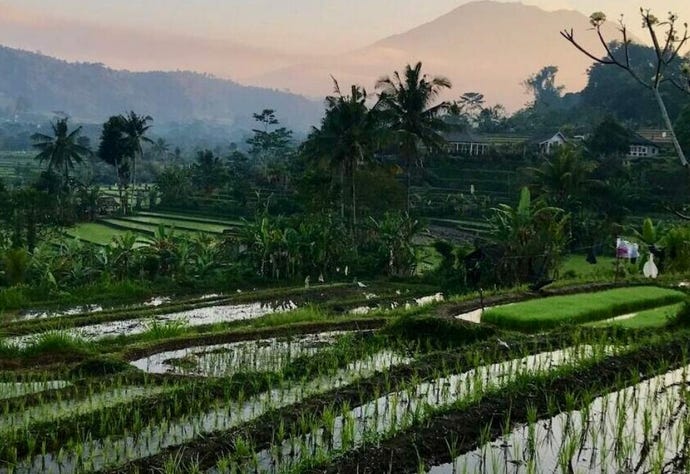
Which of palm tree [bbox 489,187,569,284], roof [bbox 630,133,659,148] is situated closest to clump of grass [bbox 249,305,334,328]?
palm tree [bbox 489,187,569,284]

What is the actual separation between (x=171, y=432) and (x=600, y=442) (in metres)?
3.69

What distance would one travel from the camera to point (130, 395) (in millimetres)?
8297

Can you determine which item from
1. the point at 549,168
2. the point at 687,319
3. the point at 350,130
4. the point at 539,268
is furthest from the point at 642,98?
the point at 687,319

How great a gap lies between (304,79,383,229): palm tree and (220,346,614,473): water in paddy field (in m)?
16.6

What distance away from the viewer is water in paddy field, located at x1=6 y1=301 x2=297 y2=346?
1320 centimetres

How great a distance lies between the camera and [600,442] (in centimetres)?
618

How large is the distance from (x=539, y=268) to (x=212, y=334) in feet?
28.9

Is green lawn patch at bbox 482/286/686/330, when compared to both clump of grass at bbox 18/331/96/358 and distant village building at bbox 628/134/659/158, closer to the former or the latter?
clump of grass at bbox 18/331/96/358

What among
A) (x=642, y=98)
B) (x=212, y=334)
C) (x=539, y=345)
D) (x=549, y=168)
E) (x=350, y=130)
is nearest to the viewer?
(x=539, y=345)

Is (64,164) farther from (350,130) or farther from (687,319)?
(687,319)

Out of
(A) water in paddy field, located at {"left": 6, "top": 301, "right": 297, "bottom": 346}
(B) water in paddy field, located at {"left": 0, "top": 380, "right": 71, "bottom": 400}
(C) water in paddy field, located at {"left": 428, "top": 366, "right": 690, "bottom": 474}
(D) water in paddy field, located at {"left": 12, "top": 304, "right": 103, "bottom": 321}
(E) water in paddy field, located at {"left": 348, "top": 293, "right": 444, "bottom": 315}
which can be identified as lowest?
(D) water in paddy field, located at {"left": 12, "top": 304, "right": 103, "bottom": 321}

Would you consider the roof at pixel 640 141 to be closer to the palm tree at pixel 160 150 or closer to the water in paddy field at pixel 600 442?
the water in paddy field at pixel 600 442

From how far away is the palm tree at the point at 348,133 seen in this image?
83.1 feet

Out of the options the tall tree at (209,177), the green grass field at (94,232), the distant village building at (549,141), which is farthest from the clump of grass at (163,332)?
A: the distant village building at (549,141)
